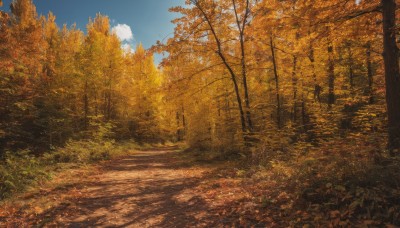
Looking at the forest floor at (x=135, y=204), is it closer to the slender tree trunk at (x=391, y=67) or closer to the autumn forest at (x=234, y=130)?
the autumn forest at (x=234, y=130)

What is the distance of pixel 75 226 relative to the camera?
528cm

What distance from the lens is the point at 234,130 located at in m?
13.8

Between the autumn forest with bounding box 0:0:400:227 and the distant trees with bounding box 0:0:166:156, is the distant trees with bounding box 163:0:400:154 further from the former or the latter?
the distant trees with bounding box 0:0:166:156

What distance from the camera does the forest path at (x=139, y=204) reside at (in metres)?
5.45

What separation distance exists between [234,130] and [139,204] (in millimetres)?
8207

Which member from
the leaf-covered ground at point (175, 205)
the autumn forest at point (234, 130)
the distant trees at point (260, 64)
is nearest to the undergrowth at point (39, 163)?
the autumn forest at point (234, 130)

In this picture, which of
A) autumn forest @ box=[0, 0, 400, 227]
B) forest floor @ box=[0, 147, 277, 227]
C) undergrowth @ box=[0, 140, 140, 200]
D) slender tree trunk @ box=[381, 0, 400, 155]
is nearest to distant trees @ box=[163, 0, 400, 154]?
autumn forest @ box=[0, 0, 400, 227]

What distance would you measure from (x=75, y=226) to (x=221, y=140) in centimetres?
949

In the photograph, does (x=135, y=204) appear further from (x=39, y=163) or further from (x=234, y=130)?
(x=234, y=130)

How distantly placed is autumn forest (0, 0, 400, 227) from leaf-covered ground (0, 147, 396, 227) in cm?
4

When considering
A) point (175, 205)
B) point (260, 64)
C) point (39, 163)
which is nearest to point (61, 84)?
point (39, 163)

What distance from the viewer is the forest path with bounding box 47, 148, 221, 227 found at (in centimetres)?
545

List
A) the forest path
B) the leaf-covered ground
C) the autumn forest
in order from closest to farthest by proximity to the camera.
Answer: the leaf-covered ground < the autumn forest < the forest path

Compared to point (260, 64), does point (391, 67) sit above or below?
below
